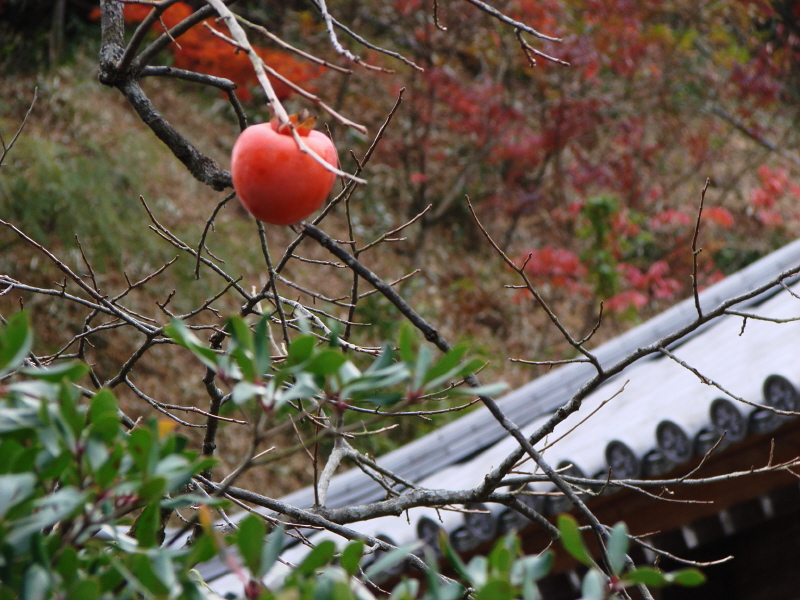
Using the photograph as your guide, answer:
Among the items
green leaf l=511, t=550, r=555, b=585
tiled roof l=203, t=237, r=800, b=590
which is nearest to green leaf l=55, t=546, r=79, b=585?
green leaf l=511, t=550, r=555, b=585

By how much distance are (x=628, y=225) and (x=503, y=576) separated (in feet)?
20.3

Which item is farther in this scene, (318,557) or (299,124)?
(299,124)

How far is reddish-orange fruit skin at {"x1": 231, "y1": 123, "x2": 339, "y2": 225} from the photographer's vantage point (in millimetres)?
952

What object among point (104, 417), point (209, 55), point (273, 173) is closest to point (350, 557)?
point (104, 417)

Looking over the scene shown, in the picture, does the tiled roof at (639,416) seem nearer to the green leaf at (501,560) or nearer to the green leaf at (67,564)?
the green leaf at (501,560)

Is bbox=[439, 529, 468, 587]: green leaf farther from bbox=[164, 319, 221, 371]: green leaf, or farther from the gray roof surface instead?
the gray roof surface

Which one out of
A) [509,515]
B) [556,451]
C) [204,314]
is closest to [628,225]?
[204,314]

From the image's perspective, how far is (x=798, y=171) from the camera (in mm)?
9531

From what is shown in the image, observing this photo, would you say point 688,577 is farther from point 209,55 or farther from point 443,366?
point 209,55

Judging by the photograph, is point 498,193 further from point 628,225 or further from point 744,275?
point 744,275

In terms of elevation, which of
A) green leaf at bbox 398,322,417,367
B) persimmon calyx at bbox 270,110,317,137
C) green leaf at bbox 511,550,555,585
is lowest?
green leaf at bbox 511,550,555,585

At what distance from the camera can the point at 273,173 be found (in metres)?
0.95

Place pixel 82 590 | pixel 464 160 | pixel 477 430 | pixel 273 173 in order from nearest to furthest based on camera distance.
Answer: pixel 82 590, pixel 273 173, pixel 477 430, pixel 464 160

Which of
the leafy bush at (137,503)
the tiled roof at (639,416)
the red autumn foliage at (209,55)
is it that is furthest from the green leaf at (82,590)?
the red autumn foliage at (209,55)
